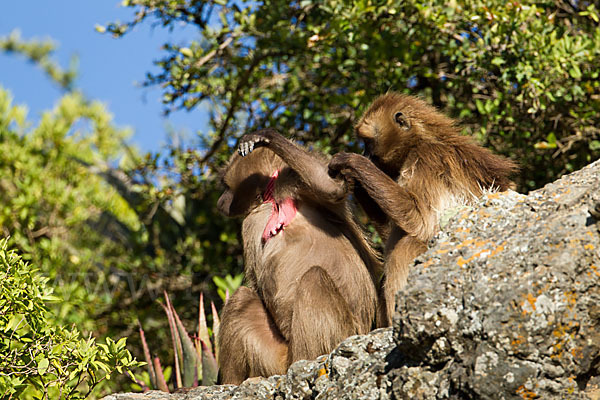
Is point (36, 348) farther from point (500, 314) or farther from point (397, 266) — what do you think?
point (500, 314)

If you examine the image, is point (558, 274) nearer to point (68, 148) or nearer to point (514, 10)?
point (514, 10)

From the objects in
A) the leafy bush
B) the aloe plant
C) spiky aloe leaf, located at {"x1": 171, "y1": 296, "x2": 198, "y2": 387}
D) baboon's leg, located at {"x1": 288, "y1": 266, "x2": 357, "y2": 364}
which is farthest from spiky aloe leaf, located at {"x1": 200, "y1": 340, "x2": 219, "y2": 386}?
the leafy bush

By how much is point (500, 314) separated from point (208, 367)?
10.2 feet

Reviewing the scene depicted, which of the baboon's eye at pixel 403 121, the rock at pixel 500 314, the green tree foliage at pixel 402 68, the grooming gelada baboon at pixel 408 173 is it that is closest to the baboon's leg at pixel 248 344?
the grooming gelada baboon at pixel 408 173

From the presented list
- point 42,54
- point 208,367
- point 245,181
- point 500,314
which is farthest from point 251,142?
point 42,54

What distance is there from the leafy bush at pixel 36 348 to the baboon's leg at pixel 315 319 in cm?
94

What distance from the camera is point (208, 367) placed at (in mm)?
5328

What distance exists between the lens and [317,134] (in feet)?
23.2

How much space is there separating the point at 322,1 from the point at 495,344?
4094 mm

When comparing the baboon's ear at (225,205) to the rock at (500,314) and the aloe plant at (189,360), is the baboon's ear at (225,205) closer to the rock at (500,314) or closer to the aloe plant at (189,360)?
the aloe plant at (189,360)

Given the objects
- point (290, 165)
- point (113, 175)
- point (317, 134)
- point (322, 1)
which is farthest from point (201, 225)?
point (290, 165)

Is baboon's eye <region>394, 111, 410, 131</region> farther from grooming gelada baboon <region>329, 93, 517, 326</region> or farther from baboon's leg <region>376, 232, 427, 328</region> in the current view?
baboon's leg <region>376, 232, 427, 328</region>

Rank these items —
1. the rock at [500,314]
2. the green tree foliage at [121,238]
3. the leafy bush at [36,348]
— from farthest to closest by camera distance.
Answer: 1. the green tree foliage at [121,238]
2. the leafy bush at [36,348]
3. the rock at [500,314]

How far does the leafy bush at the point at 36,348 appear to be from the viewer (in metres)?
3.81
